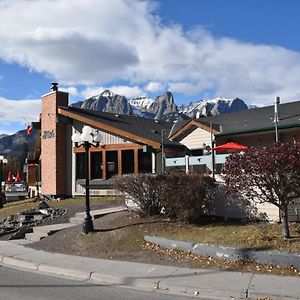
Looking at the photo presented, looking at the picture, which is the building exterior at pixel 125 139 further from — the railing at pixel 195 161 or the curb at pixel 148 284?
the curb at pixel 148 284

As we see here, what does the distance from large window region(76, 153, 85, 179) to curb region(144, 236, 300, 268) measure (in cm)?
1626

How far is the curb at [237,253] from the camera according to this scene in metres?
9.27

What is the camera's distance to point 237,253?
10.0 meters

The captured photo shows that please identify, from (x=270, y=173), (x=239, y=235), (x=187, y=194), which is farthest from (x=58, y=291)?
(x=187, y=194)

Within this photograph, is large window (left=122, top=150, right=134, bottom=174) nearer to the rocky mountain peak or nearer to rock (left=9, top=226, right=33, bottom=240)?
rock (left=9, top=226, right=33, bottom=240)

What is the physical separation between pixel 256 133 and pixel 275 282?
14490mm

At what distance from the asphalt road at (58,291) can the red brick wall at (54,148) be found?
58.2 feet

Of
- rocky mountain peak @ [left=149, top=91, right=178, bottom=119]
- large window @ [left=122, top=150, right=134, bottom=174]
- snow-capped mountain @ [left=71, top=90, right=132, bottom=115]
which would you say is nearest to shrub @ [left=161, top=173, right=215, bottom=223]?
large window @ [left=122, top=150, right=134, bottom=174]

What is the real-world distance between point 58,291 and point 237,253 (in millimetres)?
3735

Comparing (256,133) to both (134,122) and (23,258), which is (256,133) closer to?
(134,122)

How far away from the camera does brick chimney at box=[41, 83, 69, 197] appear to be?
27703 mm

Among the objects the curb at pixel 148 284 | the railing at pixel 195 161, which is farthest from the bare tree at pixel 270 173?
the railing at pixel 195 161

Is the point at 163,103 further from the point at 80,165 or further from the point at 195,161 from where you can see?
the point at 195,161

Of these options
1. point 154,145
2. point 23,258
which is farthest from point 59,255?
point 154,145
